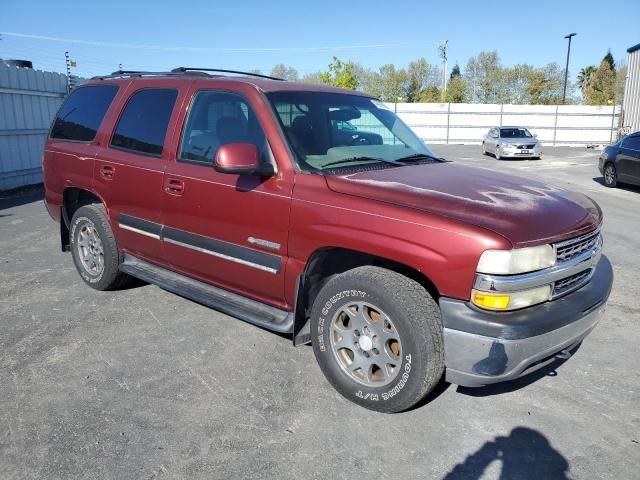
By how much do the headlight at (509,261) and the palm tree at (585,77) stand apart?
77395 millimetres

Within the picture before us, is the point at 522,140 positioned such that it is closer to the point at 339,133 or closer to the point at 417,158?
the point at 417,158

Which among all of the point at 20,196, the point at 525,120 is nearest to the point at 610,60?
the point at 525,120

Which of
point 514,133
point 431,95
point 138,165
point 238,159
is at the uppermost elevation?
point 431,95

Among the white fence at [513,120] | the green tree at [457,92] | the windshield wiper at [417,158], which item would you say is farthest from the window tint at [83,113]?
the green tree at [457,92]

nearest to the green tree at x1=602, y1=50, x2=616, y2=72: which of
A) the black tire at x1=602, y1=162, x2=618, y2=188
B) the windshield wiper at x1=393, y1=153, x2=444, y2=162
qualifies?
the black tire at x1=602, y1=162, x2=618, y2=188

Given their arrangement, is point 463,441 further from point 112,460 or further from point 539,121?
point 539,121

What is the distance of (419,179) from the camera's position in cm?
348

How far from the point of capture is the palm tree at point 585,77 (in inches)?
2773

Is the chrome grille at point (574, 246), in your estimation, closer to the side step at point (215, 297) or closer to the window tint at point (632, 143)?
the side step at point (215, 297)

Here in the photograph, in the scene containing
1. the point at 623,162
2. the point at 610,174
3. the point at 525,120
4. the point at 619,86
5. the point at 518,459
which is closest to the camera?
the point at 518,459

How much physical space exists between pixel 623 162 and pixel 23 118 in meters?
14.0

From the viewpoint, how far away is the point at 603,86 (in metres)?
57.0

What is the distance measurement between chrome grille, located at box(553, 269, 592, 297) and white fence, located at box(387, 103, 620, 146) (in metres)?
32.1

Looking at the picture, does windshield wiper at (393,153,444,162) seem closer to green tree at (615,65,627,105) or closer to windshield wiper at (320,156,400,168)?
windshield wiper at (320,156,400,168)
